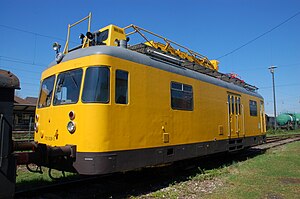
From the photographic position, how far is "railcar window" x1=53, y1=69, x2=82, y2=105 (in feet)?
20.4

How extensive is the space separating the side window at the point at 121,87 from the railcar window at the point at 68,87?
849 millimetres

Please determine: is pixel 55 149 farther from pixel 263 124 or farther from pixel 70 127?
pixel 263 124

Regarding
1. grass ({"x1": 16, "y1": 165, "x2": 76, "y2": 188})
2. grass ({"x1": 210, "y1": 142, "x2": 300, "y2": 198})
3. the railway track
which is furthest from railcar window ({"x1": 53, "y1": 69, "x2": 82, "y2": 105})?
grass ({"x1": 210, "y1": 142, "x2": 300, "y2": 198})

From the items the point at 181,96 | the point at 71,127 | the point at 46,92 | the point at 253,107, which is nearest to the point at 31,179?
the point at 46,92

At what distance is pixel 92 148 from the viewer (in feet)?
18.4

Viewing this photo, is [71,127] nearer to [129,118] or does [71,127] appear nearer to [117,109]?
[117,109]

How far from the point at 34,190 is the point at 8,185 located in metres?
2.54

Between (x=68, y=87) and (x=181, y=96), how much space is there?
3231 millimetres

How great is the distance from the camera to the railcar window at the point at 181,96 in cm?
783

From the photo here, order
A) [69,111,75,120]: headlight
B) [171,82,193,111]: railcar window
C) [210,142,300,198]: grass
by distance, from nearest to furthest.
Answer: [69,111,75,120]: headlight → [210,142,300,198]: grass → [171,82,193,111]: railcar window

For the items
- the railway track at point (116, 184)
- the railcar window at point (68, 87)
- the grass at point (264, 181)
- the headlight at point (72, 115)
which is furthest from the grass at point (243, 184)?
the railcar window at point (68, 87)

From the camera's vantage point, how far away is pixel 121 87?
622 centimetres

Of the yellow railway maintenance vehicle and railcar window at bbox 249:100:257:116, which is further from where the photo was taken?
railcar window at bbox 249:100:257:116

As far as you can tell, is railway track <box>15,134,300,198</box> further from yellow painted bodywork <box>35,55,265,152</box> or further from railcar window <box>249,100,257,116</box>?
railcar window <box>249,100,257,116</box>
